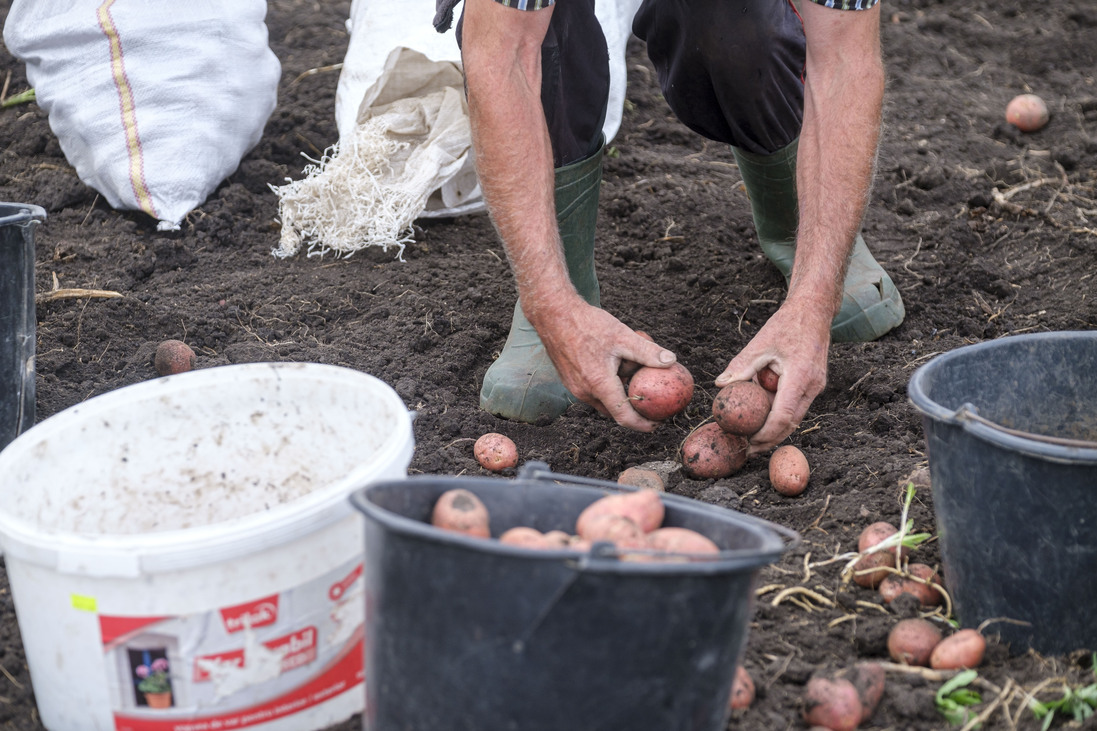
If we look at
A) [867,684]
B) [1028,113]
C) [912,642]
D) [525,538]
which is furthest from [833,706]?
[1028,113]

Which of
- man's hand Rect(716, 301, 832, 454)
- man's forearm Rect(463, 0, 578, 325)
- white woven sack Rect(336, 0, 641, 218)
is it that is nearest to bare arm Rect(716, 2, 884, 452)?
man's hand Rect(716, 301, 832, 454)

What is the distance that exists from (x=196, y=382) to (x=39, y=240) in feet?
6.85

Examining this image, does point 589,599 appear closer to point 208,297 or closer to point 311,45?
point 208,297

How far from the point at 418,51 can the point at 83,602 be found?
270 centimetres

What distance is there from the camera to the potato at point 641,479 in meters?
2.24

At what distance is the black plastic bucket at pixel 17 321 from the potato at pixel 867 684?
185 cm

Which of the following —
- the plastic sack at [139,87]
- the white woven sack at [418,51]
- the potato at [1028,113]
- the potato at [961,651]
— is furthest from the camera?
the potato at [1028,113]

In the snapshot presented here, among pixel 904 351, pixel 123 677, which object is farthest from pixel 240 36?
pixel 123 677

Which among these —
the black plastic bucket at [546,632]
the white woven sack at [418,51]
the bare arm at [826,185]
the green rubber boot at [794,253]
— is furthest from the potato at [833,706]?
the white woven sack at [418,51]

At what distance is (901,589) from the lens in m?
1.88

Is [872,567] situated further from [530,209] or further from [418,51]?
[418,51]

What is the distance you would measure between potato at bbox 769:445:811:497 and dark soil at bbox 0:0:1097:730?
0.11 feet

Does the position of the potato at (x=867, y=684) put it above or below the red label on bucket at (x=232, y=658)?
below

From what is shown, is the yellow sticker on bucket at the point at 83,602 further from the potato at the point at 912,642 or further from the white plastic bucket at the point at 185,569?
the potato at the point at 912,642
